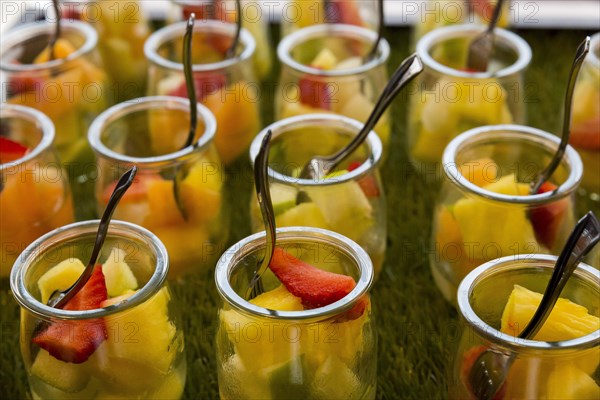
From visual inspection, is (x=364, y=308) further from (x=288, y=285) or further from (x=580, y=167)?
(x=580, y=167)

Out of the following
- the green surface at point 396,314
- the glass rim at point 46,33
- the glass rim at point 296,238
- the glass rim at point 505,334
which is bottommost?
the green surface at point 396,314

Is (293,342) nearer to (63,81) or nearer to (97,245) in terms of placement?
(97,245)

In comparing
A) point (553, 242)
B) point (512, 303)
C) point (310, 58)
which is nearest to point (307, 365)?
point (512, 303)

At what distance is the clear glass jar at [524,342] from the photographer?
75cm

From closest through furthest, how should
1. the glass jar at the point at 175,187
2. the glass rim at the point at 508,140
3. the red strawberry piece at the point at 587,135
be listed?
the glass rim at the point at 508,140 → the glass jar at the point at 175,187 → the red strawberry piece at the point at 587,135

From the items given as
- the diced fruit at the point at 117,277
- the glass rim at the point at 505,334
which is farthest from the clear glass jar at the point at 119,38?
the glass rim at the point at 505,334

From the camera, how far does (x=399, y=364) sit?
1016 millimetres

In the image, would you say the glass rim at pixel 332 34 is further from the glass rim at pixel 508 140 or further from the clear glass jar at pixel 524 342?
the clear glass jar at pixel 524 342

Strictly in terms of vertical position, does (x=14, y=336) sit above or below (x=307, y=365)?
below

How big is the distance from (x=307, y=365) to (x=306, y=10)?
912 mm

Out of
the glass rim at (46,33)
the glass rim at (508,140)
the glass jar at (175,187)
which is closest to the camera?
the glass rim at (508,140)

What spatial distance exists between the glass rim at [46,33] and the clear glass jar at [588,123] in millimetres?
728

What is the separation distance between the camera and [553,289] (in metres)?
0.78

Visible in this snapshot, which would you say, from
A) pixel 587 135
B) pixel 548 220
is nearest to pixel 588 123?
pixel 587 135
